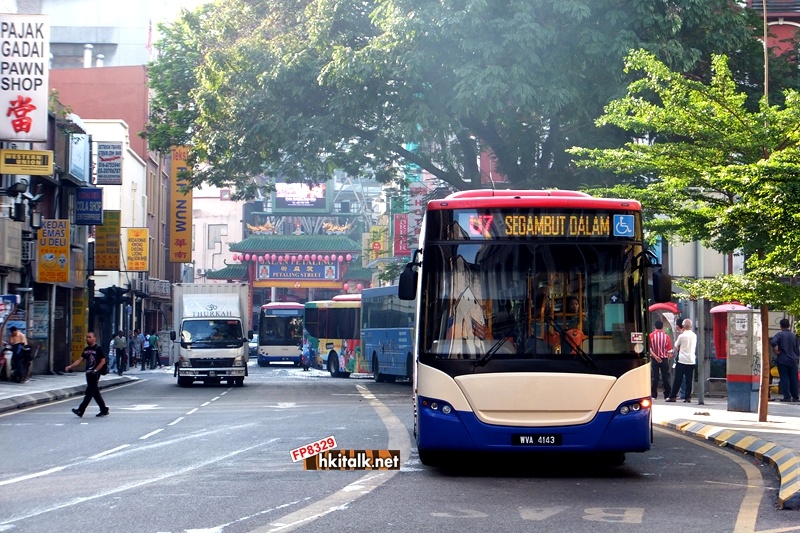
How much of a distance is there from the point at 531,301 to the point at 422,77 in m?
17.4

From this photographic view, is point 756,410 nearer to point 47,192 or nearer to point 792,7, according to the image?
point 792,7

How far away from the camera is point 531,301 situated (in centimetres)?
1299

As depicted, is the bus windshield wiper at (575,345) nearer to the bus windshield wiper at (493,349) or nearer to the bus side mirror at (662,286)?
the bus windshield wiper at (493,349)

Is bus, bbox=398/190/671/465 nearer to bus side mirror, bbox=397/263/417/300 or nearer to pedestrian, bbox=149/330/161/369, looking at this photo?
bus side mirror, bbox=397/263/417/300

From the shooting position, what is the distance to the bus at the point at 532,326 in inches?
504

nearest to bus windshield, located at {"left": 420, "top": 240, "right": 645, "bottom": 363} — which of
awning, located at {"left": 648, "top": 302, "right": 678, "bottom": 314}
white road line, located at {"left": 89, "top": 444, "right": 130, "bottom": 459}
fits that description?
white road line, located at {"left": 89, "top": 444, "right": 130, "bottom": 459}

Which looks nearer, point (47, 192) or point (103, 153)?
point (47, 192)

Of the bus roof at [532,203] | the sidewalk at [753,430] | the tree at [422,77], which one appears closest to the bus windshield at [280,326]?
the tree at [422,77]

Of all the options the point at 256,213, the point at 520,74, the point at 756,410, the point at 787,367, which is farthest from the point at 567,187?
the point at 256,213

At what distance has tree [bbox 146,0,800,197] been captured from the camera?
28.6 metres

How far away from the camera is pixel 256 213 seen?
92.2 m

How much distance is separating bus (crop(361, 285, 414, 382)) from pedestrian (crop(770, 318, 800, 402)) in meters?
10.8

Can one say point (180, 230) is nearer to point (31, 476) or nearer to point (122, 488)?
point (31, 476)

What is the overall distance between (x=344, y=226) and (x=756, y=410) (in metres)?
72.7
